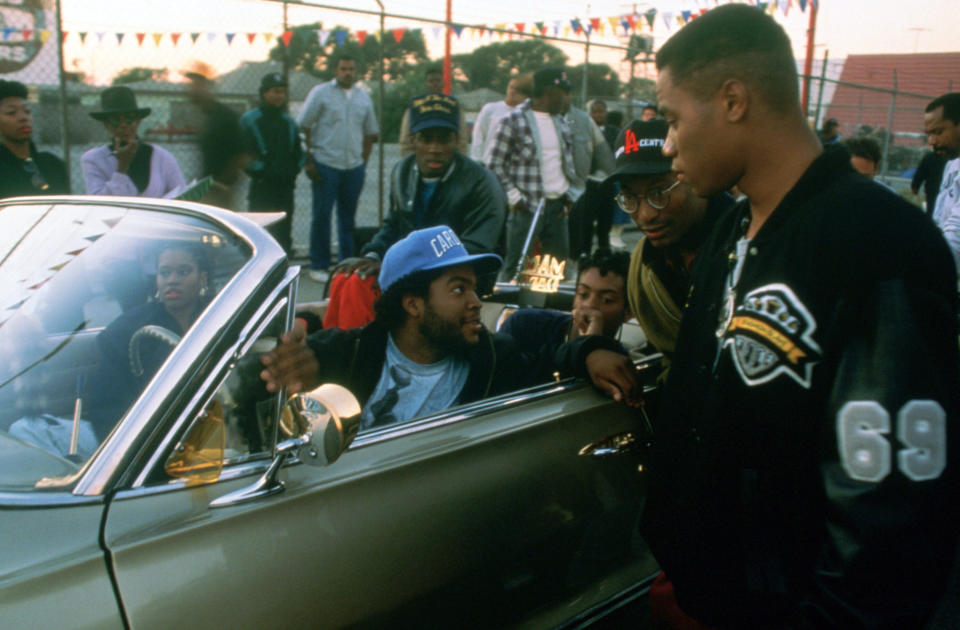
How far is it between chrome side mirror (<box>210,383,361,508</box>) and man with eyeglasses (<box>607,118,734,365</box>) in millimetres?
1275

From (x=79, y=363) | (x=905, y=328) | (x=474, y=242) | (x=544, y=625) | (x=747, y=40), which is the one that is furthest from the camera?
(x=474, y=242)

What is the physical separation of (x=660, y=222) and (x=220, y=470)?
1497 mm

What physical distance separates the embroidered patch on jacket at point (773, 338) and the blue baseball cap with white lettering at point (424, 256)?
4.77ft

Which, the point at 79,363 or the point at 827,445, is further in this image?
the point at 79,363

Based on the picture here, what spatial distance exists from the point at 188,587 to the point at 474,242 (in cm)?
309

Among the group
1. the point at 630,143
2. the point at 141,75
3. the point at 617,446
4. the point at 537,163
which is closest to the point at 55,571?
the point at 617,446

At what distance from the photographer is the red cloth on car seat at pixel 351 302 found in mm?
3199

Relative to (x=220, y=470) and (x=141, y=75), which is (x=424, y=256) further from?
(x=141, y=75)

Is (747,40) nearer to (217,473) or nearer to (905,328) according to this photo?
(905,328)

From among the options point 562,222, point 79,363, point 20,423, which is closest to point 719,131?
point 79,363

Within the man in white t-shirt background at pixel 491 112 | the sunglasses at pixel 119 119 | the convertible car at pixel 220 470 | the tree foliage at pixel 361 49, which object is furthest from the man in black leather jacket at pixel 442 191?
the man in white t-shirt background at pixel 491 112

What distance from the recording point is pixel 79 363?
163cm

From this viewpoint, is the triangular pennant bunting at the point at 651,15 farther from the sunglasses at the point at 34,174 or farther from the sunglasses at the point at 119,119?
the sunglasses at the point at 34,174

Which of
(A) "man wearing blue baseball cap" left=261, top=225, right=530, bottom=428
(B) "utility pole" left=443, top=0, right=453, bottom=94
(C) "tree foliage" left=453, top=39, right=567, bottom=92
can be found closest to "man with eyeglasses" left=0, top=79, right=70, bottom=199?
(A) "man wearing blue baseball cap" left=261, top=225, right=530, bottom=428
